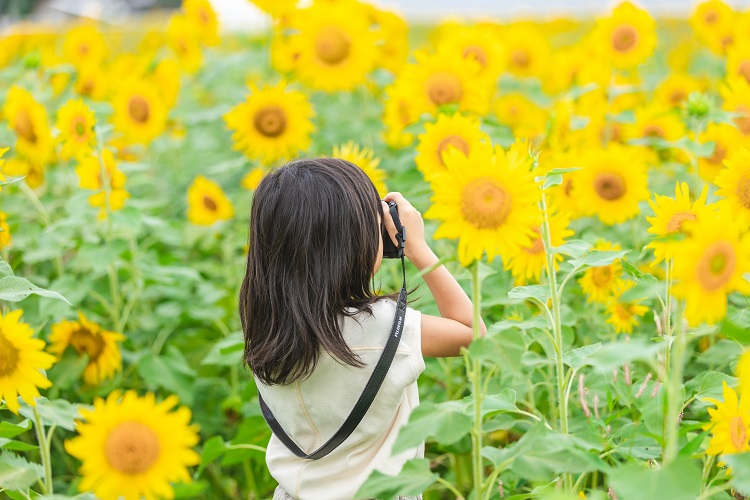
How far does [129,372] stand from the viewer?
259cm

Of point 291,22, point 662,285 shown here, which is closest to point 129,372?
point 291,22

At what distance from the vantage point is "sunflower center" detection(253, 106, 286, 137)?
2865 mm

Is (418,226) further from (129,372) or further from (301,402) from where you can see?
(129,372)

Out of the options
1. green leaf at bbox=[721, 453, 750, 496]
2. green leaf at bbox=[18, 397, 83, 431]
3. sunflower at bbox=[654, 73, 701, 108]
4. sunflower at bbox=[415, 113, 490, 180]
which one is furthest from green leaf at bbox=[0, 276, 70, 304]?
sunflower at bbox=[654, 73, 701, 108]

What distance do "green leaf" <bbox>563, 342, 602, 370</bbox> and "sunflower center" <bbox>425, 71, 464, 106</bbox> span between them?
1166 mm

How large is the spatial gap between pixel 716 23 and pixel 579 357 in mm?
2526

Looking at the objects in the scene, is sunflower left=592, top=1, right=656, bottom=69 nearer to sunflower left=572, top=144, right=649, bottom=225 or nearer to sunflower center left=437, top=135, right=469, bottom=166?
sunflower left=572, top=144, right=649, bottom=225

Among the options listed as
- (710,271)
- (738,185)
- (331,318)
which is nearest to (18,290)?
(331,318)

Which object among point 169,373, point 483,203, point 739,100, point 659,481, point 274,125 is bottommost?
point 169,373

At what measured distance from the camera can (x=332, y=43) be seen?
318 centimetres

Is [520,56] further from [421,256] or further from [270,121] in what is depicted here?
[421,256]

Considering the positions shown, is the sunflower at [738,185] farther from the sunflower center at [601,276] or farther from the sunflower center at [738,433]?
the sunflower center at [738,433]

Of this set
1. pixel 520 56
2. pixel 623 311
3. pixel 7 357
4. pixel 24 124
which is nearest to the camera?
A: pixel 7 357

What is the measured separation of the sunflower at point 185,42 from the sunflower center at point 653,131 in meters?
1.79
